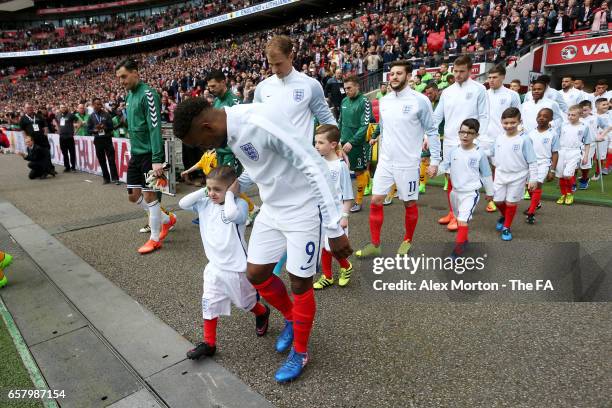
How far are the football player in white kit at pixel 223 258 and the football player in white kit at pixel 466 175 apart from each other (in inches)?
103

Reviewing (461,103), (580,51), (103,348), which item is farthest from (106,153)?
(580,51)

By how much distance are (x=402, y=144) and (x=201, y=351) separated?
2900 mm

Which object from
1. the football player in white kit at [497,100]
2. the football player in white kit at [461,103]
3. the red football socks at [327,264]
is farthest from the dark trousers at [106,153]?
the football player in white kit at [497,100]

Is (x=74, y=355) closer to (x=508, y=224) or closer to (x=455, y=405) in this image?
(x=455, y=405)

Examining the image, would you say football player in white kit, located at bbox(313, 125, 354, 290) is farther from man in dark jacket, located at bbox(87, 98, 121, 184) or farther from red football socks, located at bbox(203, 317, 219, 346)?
man in dark jacket, located at bbox(87, 98, 121, 184)

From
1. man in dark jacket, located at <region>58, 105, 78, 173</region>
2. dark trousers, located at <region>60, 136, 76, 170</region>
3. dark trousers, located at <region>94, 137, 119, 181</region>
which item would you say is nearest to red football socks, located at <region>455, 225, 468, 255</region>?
dark trousers, located at <region>94, 137, 119, 181</region>

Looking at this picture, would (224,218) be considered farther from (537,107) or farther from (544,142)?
(537,107)

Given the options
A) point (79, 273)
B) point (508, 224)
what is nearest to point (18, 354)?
point (79, 273)

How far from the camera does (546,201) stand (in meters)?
6.68

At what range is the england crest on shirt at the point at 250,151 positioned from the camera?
2.03m

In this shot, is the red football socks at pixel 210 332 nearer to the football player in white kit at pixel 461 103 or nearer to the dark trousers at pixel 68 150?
the football player in white kit at pixel 461 103

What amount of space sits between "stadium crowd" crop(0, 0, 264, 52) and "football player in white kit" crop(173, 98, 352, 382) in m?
41.8

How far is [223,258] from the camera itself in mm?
2633

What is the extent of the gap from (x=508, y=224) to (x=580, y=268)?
1170 millimetres
